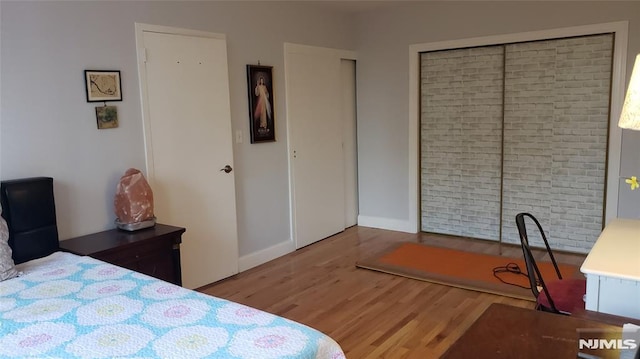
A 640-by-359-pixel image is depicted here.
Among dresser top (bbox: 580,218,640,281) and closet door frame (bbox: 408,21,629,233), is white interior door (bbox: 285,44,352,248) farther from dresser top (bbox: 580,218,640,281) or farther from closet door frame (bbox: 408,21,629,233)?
dresser top (bbox: 580,218,640,281)

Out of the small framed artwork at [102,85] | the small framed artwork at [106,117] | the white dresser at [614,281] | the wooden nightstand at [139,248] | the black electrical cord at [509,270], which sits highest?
the small framed artwork at [102,85]

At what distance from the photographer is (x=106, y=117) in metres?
3.12

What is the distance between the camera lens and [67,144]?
2938 millimetres

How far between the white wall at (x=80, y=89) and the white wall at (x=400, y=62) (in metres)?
1.60

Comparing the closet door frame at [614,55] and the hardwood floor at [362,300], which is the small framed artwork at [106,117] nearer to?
the hardwood floor at [362,300]

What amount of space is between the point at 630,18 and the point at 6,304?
4.65m

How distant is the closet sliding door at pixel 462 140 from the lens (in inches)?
185

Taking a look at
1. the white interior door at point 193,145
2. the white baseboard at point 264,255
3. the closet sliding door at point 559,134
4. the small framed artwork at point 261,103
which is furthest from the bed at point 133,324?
the closet sliding door at point 559,134

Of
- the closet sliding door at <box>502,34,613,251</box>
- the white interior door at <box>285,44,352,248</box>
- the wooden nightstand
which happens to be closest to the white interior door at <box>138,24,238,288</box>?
the wooden nightstand

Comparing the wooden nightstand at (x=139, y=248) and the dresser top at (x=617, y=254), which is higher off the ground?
the dresser top at (x=617, y=254)

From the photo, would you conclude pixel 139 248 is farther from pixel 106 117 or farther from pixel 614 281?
pixel 614 281

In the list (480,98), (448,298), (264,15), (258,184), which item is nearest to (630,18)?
(480,98)

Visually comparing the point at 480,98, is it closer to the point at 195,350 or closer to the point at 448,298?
the point at 448,298

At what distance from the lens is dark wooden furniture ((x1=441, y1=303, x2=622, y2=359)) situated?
1.18 meters
